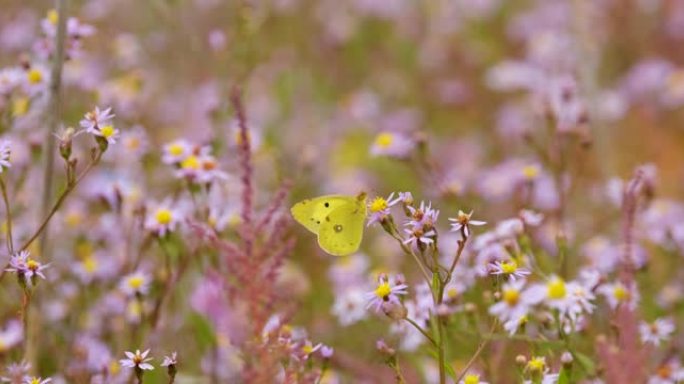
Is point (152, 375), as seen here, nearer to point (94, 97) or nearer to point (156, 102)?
point (94, 97)

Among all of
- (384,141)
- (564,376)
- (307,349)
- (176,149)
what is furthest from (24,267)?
(384,141)

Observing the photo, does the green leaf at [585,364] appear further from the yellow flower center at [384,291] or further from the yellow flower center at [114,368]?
the yellow flower center at [114,368]

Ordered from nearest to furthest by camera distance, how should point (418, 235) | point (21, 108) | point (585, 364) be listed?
point (418, 235) → point (585, 364) → point (21, 108)

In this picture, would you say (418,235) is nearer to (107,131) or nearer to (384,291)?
(384,291)

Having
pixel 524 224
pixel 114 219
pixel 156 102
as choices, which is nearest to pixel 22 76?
pixel 114 219

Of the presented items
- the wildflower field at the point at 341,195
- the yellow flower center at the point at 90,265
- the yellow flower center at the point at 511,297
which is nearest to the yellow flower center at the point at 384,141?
the wildflower field at the point at 341,195

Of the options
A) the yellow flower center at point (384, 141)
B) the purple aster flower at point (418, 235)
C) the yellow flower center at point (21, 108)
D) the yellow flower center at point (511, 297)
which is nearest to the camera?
the yellow flower center at point (511, 297)
